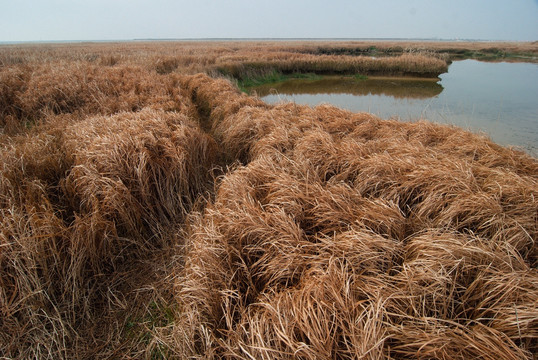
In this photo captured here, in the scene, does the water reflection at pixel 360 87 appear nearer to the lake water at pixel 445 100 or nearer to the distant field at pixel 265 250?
the lake water at pixel 445 100

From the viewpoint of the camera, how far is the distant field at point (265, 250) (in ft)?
4.79

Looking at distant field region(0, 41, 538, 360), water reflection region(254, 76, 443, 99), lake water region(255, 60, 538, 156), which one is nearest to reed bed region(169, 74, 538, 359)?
distant field region(0, 41, 538, 360)

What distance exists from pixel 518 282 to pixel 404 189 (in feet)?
4.68

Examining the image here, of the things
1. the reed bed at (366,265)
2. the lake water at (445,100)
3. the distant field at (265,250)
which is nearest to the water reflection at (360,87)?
the lake water at (445,100)

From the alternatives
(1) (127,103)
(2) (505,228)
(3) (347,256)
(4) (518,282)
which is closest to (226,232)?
(3) (347,256)

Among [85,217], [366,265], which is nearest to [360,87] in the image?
[366,265]

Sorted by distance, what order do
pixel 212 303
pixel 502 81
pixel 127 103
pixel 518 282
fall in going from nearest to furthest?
1. pixel 518 282
2. pixel 212 303
3. pixel 127 103
4. pixel 502 81

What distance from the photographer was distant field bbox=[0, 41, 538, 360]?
4.79ft

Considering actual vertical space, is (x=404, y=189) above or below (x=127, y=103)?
below

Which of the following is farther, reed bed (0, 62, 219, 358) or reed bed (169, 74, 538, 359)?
reed bed (0, 62, 219, 358)

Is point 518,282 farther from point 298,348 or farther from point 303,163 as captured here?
point 303,163

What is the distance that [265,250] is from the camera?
6.74ft

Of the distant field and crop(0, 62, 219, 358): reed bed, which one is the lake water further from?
crop(0, 62, 219, 358): reed bed

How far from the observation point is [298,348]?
52.2 inches
